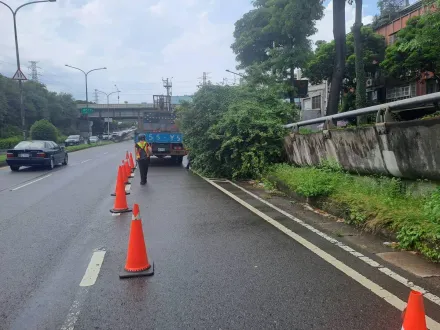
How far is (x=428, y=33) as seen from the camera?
12.8m

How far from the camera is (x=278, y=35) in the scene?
30547 millimetres

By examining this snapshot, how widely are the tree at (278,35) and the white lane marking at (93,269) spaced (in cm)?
1699

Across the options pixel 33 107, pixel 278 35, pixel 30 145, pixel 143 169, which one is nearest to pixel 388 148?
pixel 143 169

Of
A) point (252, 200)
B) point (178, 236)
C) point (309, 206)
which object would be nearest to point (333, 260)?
point (178, 236)

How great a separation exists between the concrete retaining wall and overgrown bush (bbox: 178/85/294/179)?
2.69m

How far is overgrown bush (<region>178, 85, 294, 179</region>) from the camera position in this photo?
13.1 m

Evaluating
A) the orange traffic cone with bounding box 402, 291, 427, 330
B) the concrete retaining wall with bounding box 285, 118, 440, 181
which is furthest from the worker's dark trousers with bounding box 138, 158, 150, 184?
the orange traffic cone with bounding box 402, 291, 427, 330

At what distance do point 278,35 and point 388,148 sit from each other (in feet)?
82.5

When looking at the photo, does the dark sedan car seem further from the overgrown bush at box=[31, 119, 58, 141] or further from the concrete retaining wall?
the overgrown bush at box=[31, 119, 58, 141]

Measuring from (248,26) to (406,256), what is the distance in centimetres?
3144

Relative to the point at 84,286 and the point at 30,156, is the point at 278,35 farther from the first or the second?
the point at 84,286

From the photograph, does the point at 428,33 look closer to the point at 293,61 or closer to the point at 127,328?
the point at 127,328

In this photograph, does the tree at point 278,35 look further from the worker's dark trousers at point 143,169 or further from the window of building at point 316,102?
the window of building at point 316,102

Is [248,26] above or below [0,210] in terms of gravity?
above
